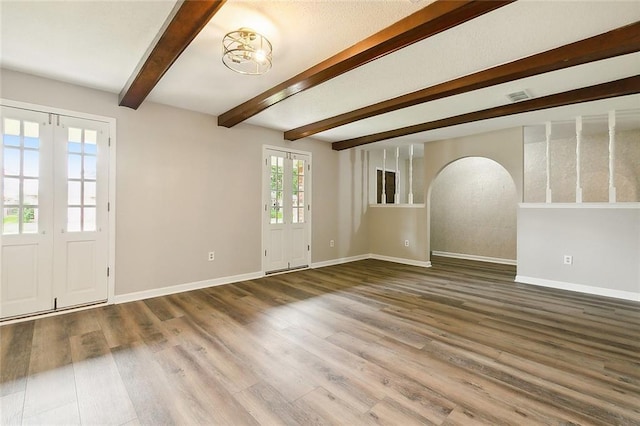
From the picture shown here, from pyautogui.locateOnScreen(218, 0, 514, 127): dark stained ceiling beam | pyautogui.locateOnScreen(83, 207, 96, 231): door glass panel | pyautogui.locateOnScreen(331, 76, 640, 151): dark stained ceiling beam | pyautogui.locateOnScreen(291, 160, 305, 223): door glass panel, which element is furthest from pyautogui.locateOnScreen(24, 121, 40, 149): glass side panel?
pyautogui.locateOnScreen(331, 76, 640, 151): dark stained ceiling beam

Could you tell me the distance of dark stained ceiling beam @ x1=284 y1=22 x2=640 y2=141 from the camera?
2.20m

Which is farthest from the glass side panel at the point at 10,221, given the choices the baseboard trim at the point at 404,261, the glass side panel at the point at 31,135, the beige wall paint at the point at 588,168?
the beige wall paint at the point at 588,168

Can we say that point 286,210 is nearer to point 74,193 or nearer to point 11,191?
point 74,193

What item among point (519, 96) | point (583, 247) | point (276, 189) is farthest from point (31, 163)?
point (583, 247)

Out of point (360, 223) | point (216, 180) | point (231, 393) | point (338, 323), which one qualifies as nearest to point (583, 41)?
point (338, 323)

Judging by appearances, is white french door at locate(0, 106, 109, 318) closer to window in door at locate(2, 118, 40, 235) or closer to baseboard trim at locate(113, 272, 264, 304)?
window in door at locate(2, 118, 40, 235)

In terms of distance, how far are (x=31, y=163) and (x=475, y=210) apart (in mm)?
7777

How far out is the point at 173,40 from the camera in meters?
2.13

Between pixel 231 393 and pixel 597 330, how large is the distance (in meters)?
3.53

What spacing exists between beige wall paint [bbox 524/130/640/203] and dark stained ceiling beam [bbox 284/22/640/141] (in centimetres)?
381

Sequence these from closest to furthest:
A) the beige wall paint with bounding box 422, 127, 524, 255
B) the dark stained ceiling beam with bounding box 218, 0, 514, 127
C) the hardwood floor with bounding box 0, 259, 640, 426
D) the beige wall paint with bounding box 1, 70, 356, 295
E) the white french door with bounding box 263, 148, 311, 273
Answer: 1. the hardwood floor with bounding box 0, 259, 640, 426
2. the dark stained ceiling beam with bounding box 218, 0, 514, 127
3. the beige wall paint with bounding box 1, 70, 356, 295
4. the beige wall paint with bounding box 422, 127, 524, 255
5. the white french door with bounding box 263, 148, 311, 273

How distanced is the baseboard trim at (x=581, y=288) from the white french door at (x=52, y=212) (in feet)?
20.4

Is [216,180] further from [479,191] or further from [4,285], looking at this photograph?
[479,191]

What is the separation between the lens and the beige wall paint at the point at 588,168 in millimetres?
4801
